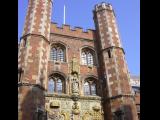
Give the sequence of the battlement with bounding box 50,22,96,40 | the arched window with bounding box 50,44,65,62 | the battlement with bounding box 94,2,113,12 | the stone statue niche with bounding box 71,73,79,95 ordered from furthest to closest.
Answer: the battlement with bounding box 94,2,113,12
the battlement with bounding box 50,22,96,40
the arched window with bounding box 50,44,65,62
the stone statue niche with bounding box 71,73,79,95

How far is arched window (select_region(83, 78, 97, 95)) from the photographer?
16.3 metres

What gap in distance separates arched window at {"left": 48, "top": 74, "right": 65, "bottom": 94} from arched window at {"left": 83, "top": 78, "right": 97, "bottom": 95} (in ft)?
4.80

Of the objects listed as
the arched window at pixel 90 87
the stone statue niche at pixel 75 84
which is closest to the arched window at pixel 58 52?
the stone statue niche at pixel 75 84

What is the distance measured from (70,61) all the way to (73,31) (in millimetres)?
2890

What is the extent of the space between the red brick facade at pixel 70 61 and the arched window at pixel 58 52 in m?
0.22

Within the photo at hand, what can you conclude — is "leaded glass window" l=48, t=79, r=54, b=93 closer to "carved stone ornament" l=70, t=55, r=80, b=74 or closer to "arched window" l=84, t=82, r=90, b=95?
"carved stone ornament" l=70, t=55, r=80, b=74

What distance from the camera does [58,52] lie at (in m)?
17.4

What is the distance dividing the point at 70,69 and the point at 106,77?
7.70ft

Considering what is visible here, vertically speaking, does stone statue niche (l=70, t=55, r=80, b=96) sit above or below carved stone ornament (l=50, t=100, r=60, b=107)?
above

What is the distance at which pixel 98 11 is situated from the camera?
66.1 ft

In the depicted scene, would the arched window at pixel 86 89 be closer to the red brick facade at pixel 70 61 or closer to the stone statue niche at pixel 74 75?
the red brick facade at pixel 70 61

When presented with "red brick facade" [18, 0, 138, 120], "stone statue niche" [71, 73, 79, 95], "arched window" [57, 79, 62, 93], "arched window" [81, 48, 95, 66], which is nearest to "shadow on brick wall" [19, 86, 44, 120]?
"red brick facade" [18, 0, 138, 120]

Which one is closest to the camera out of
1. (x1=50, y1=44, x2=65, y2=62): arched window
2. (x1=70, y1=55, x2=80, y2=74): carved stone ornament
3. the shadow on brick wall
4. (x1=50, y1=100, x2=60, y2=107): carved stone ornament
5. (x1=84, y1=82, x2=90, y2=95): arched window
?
the shadow on brick wall

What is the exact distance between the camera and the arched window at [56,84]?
1557 cm
